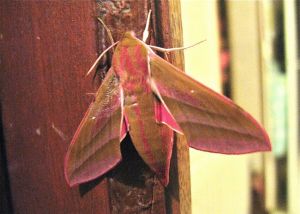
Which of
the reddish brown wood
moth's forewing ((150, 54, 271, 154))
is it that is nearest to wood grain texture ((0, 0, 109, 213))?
the reddish brown wood

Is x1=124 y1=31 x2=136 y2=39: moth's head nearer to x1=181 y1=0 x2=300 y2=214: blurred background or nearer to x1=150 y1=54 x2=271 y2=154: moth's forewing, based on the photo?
x1=150 y1=54 x2=271 y2=154: moth's forewing

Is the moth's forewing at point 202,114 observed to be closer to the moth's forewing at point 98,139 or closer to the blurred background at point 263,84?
the moth's forewing at point 98,139

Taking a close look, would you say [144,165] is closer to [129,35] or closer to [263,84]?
[129,35]

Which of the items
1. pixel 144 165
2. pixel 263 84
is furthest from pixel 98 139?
pixel 263 84

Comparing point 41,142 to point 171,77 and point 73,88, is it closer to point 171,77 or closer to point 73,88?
point 73,88

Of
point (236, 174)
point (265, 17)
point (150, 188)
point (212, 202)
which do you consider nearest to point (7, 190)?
point (150, 188)

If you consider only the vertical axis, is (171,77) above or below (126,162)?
above

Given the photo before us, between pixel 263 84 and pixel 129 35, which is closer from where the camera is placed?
pixel 129 35
